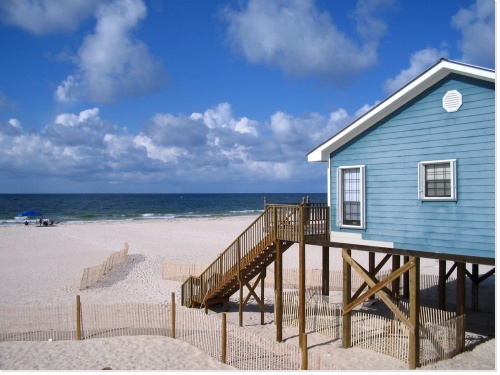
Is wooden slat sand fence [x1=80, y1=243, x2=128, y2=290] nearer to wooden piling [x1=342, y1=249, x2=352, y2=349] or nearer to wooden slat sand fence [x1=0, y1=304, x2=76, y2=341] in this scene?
wooden slat sand fence [x1=0, y1=304, x2=76, y2=341]

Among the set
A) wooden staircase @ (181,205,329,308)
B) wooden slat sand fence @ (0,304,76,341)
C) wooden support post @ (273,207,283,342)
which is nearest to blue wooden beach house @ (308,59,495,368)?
wooden staircase @ (181,205,329,308)

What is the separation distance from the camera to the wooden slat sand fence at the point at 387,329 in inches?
486

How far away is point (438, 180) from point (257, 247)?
6.91 meters

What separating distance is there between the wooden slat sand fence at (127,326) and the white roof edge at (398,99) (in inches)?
238

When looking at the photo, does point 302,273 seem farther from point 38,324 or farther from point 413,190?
point 38,324

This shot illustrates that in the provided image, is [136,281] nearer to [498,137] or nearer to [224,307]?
[224,307]

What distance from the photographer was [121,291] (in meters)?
21.8

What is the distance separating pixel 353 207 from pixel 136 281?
49.1 feet

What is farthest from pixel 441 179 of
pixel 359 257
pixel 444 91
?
pixel 359 257

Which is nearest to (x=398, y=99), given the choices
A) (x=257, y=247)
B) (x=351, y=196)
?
(x=351, y=196)

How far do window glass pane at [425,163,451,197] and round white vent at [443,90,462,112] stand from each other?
137 centimetres

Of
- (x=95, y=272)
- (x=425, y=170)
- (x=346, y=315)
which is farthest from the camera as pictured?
(x=95, y=272)

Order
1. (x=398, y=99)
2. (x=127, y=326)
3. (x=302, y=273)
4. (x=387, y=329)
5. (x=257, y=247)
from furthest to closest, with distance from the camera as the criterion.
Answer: (x=257, y=247) → (x=127, y=326) → (x=302, y=273) → (x=387, y=329) → (x=398, y=99)

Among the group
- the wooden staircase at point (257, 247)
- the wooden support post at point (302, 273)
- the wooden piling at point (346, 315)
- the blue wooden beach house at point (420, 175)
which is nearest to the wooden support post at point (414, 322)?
the blue wooden beach house at point (420, 175)
